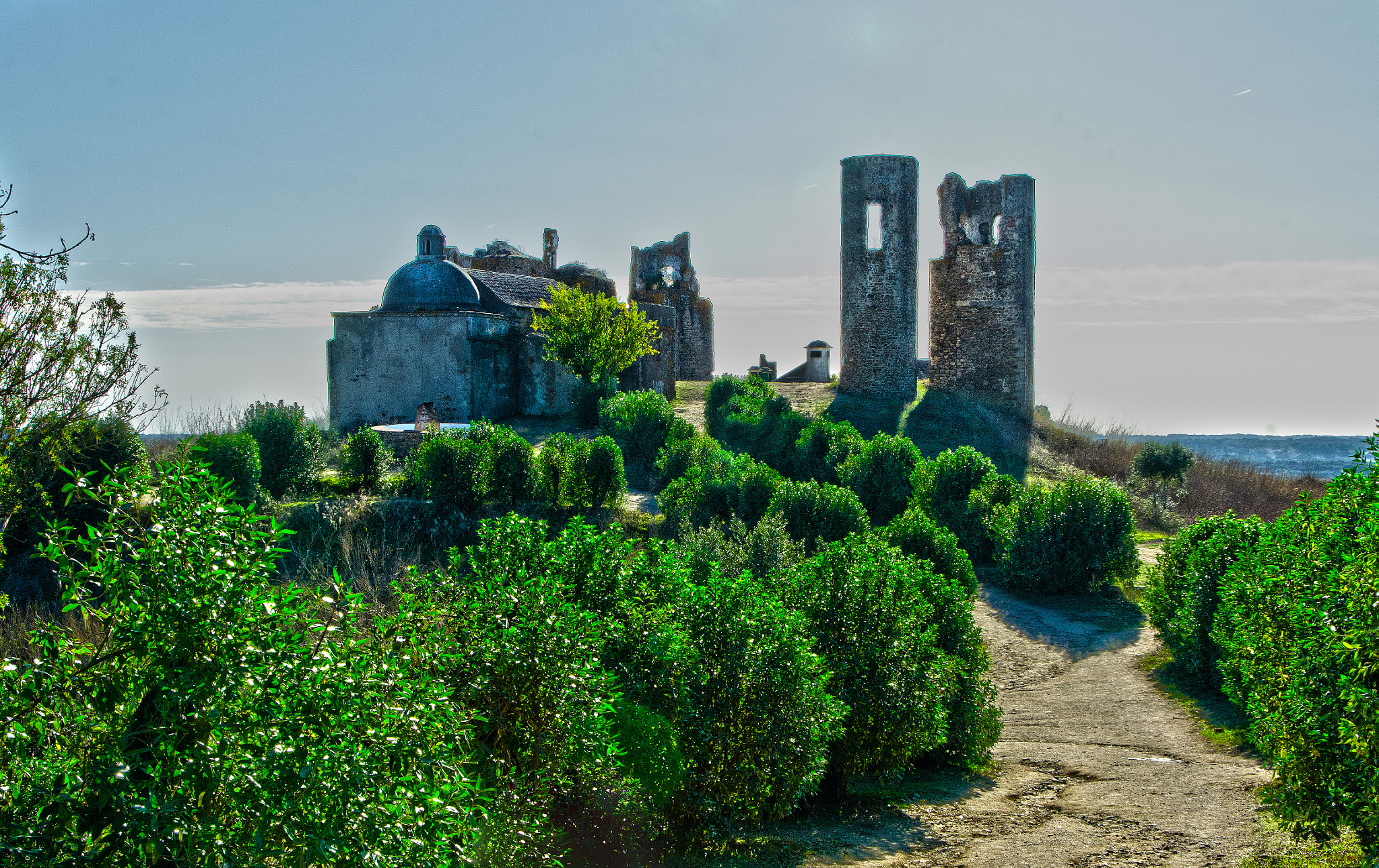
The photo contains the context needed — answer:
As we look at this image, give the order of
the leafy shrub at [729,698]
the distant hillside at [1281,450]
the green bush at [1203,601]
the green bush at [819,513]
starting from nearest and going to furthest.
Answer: the leafy shrub at [729,698]
the green bush at [1203,601]
the green bush at [819,513]
the distant hillside at [1281,450]

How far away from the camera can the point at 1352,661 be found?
16.2 feet

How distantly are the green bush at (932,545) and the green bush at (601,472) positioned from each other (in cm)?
618

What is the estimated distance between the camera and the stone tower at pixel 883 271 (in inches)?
1187

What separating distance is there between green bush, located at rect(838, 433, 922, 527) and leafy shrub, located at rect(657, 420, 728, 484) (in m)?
2.63

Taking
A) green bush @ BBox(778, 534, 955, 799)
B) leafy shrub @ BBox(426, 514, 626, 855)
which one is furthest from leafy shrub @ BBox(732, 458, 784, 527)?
leafy shrub @ BBox(426, 514, 626, 855)

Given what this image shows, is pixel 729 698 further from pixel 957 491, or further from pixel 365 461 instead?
pixel 365 461

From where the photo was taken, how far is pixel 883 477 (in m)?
19.2

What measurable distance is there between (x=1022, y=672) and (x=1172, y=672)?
5.28 ft

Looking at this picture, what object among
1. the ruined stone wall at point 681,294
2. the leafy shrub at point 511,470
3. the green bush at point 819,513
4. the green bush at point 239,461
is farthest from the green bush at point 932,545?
the ruined stone wall at point 681,294

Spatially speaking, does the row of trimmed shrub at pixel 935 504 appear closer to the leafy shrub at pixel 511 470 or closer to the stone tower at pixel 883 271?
the leafy shrub at pixel 511 470

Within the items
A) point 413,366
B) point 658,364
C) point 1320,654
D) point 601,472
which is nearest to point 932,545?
point 601,472

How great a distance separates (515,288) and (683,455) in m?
13.5

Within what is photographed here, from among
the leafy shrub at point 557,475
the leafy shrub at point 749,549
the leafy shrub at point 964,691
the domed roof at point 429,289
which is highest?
the domed roof at point 429,289

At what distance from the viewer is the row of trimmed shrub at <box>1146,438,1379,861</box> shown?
16.0 ft
